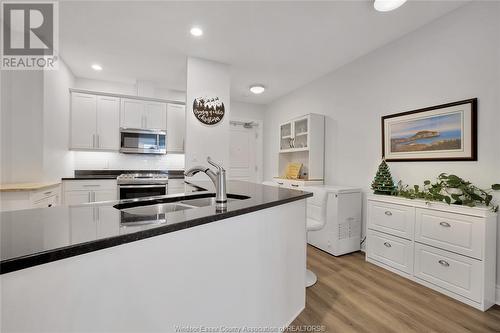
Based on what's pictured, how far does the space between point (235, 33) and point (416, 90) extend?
2.15m

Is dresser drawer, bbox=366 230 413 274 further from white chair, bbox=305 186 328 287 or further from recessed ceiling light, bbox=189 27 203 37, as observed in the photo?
recessed ceiling light, bbox=189 27 203 37

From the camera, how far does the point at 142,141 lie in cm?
406

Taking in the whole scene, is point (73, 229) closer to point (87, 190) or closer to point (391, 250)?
point (391, 250)

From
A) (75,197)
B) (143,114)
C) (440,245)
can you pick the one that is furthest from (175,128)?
(440,245)

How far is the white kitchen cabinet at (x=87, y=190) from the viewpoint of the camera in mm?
3514

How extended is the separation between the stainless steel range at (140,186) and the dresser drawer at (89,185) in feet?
0.59


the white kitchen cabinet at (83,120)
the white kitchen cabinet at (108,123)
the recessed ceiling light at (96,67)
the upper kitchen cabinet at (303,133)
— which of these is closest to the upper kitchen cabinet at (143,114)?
the white kitchen cabinet at (108,123)

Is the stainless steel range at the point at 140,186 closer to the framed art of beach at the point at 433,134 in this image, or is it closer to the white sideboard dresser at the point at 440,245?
the white sideboard dresser at the point at 440,245

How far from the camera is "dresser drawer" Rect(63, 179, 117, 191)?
3.52 m

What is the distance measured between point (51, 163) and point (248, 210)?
3.39 meters

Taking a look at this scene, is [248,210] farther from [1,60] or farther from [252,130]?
[252,130]

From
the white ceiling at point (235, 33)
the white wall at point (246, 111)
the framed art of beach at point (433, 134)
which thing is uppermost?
the white ceiling at point (235, 33)

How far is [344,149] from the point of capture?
346 centimetres

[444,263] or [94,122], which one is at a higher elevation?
[94,122]
